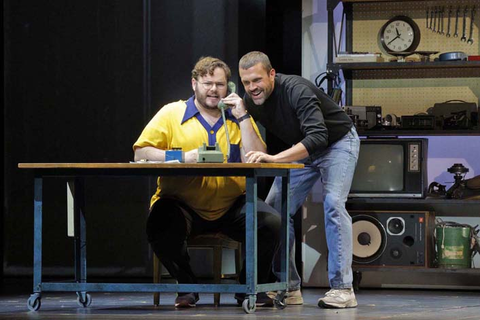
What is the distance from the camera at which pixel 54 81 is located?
6551 millimetres

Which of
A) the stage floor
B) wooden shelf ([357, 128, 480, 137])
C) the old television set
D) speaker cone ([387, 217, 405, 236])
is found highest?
wooden shelf ([357, 128, 480, 137])

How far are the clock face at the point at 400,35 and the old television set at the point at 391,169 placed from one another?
0.76 m

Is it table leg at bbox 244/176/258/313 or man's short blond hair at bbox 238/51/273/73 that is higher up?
man's short blond hair at bbox 238/51/273/73

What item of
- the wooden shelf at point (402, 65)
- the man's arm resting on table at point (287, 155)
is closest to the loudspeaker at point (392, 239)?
the wooden shelf at point (402, 65)

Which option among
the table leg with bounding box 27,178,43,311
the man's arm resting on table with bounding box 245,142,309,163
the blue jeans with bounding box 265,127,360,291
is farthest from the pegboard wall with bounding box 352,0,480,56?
the table leg with bounding box 27,178,43,311

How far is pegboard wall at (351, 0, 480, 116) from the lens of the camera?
20.4 ft

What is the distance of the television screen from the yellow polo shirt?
1.32m

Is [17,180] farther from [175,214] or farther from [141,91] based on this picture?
[175,214]

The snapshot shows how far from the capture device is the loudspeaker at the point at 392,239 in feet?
19.0

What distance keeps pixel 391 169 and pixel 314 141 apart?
1473 mm

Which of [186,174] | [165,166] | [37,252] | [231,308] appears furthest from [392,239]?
[37,252]

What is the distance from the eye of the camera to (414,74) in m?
6.28

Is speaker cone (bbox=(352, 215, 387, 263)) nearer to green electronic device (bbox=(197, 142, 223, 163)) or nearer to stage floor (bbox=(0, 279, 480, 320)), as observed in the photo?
stage floor (bbox=(0, 279, 480, 320))

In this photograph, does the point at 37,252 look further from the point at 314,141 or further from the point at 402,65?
the point at 402,65
